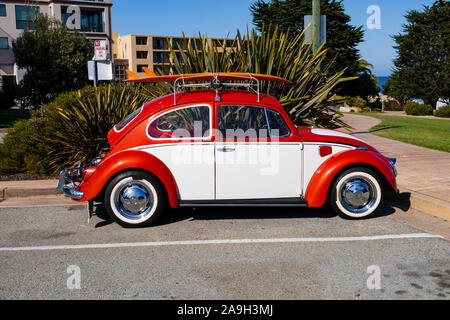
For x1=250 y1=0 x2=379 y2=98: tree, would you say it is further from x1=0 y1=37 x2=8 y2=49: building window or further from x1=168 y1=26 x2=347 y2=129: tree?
x1=168 y1=26 x2=347 y2=129: tree

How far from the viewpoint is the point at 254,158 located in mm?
5793

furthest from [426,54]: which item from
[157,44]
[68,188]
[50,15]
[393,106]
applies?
[157,44]

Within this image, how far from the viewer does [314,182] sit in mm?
5855

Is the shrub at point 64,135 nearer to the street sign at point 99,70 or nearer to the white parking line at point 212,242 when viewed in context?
the street sign at point 99,70

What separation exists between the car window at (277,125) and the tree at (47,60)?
3161cm

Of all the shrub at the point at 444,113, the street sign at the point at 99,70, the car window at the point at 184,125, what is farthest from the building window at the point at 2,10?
the car window at the point at 184,125

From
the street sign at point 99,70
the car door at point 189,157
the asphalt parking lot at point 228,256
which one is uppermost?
the street sign at point 99,70

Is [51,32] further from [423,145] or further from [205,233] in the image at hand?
[205,233]

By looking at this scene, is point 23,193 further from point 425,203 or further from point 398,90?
point 398,90

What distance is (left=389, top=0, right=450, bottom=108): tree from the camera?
46.2 meters

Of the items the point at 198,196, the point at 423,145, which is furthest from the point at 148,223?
the point at 423,145

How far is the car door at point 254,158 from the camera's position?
5797mm

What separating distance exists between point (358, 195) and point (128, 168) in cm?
290
